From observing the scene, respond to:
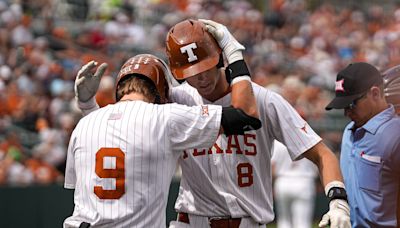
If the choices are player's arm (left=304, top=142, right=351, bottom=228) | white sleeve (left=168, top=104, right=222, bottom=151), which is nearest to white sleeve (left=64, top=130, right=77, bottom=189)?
white sleeve (left=168, top=104, right=222, bottom=151)

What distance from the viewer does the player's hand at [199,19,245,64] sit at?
4777 mm

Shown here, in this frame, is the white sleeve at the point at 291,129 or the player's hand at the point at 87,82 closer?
the white sleeve at the point at 291,129

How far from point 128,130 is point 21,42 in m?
10.1

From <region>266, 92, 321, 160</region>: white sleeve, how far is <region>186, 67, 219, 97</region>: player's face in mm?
351

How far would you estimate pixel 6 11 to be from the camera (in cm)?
1434

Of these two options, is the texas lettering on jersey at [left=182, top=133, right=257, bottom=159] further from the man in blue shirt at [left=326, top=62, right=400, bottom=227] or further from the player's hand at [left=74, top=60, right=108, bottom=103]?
the player's hand at [left=74, top=60, right=108, bottom=103]

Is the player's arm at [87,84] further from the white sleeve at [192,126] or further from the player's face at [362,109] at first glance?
the player's face at [362,109]

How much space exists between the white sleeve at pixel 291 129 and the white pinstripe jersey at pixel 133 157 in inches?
23.6

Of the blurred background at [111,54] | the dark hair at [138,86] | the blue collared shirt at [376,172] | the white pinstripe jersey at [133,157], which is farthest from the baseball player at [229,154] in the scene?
the blurred background at [111,54]

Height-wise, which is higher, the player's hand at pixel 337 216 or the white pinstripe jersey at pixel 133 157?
the white pinstripe jersey at pixel 133 157

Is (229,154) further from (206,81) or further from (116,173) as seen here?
(116,173)

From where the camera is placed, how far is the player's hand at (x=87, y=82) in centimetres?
520

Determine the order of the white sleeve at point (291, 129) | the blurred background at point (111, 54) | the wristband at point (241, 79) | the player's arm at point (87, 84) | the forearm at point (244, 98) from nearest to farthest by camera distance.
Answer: the forearm at point (244, 98), the wristband at point (241, 79), the white sleeve at point (291, 129), the player's arm at point (87, 84), the blurred background at point (111, 54)

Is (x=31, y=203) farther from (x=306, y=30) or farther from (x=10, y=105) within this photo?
(x=306, y=30)
